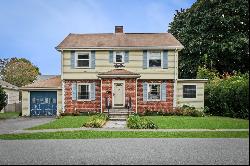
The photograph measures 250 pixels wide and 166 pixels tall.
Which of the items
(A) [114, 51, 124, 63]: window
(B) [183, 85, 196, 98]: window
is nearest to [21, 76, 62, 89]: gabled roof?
(A) [114, 51, 124, 63]: window

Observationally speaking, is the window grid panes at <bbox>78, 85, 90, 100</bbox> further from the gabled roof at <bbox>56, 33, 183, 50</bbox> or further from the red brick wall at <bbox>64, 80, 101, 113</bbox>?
the gabled roof at <bbox>56, 33, 183, 50</bbox>

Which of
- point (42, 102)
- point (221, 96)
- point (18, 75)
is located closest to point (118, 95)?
point (42, 102)

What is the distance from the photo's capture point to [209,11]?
42094 millimetres

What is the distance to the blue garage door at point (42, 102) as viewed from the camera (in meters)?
34.5

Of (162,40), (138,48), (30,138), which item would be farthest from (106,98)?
(30,138)

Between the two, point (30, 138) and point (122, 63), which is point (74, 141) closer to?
point (30, 138)

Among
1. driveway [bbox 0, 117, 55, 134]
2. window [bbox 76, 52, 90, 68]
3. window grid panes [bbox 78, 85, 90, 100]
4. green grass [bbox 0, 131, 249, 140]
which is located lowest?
driveway [bbox 0, 117, 55, 134]

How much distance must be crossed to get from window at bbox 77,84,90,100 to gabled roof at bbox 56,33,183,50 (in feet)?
10.9

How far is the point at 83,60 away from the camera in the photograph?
32.6 metres

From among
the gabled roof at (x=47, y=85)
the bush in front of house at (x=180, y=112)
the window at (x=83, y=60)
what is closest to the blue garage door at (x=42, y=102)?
the gabled roof at (x=47, y=85)

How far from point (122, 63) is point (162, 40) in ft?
13.6

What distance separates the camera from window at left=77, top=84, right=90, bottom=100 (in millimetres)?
32594

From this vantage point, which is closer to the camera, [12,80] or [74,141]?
[74,141]

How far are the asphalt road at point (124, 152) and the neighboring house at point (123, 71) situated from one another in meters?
17.3
